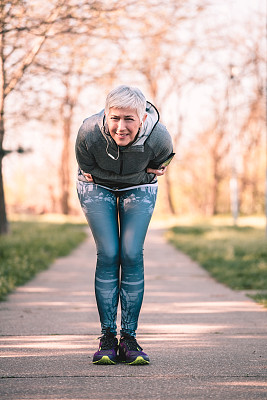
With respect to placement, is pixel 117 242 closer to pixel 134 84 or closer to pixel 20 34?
pixel 20 34

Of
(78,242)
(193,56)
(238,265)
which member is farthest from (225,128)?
(238,265)

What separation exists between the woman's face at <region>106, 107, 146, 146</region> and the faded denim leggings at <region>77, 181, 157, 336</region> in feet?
1.54

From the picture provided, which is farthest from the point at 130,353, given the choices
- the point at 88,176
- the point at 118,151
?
the point at 118,151

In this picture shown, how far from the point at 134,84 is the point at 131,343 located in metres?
25.9

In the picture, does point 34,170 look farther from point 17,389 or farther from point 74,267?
point 17,389

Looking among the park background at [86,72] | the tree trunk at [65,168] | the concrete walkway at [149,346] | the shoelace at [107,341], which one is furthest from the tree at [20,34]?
the tree trunk at [65,168]

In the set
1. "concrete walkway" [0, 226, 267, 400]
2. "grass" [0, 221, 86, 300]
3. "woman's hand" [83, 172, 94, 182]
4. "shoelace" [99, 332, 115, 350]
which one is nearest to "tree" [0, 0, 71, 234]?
"grass" [0, 221, 86, 300]

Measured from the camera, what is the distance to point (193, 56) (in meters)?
31.5

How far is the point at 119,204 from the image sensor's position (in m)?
4.22

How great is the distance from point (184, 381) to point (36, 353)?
117 cm

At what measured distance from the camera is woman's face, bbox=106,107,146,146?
3762mm

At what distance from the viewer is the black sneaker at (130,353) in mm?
3986

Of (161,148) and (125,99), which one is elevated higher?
(125,99)

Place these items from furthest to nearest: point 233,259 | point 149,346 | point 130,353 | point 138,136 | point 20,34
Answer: point 233,259 → point 20,34 → point 149,346 → point 130,353 → point 138,136
